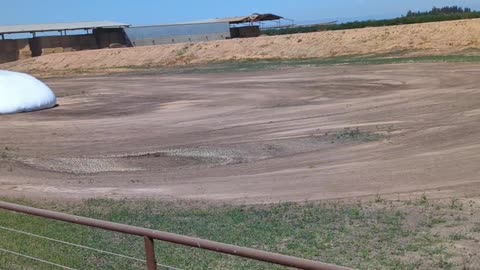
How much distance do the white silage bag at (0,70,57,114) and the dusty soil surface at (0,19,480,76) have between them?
29.8 meters

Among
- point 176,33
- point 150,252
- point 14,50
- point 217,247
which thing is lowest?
point 14,50

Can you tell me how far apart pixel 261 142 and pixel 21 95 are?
16.0 m

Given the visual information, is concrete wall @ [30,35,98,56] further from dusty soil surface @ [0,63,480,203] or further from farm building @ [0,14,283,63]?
dusty soil surface @ [0,63,480,203]

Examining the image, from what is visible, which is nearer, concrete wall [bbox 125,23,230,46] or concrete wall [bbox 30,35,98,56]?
concrete wall [bbox 30,35,98,56]

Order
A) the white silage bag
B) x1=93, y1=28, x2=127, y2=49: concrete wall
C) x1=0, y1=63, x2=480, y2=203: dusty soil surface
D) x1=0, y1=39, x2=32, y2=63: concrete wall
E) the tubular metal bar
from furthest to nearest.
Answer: x1=93, y1=28, x2=127, y2=49: concrete wall → x1=0, y1=39, x2=32, y2=63: concrete wall → the white silage bag → x1=0, y1=63, x2=480, y2=203: dusty soil surface → the tubular metal bar

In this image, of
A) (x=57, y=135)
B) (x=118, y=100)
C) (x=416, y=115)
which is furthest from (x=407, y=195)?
(x=118, y=100)

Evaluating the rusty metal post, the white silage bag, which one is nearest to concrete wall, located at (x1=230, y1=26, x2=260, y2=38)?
the white silage bag

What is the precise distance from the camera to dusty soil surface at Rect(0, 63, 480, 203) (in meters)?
16.1

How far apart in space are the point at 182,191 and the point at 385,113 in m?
12.4

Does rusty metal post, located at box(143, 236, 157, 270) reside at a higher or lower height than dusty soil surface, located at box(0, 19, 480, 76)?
higher

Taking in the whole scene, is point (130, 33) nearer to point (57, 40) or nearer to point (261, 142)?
point (57, 40)

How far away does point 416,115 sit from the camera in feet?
82.4

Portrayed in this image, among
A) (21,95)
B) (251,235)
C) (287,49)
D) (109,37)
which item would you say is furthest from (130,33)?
(251,235)

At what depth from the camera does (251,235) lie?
11.3 meters
